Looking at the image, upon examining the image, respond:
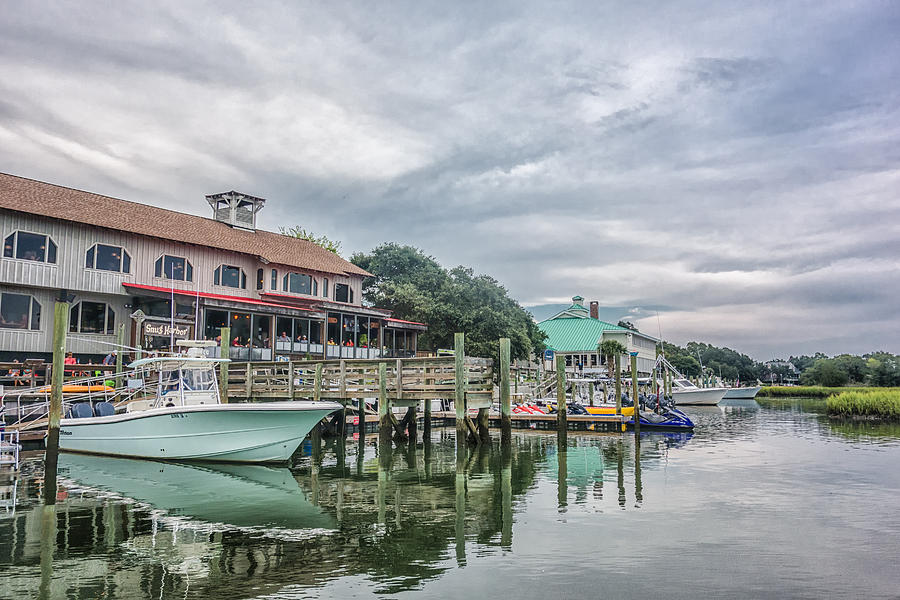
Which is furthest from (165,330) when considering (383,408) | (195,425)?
(383,408)

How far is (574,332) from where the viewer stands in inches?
2813

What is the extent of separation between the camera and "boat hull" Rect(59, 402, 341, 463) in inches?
752

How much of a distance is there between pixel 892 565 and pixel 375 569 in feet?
24.6

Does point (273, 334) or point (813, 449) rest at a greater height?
point (273, 334)

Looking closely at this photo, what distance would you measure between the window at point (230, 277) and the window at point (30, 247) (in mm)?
8659

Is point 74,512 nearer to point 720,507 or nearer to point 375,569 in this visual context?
point 375,569

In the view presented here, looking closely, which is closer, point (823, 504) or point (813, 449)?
point (823, 504)

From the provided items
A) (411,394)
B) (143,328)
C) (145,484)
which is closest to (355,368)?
(411,394)

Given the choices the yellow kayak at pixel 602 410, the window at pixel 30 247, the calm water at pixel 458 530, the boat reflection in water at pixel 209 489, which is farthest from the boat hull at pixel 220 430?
the yellow kayak at pixel 602 410

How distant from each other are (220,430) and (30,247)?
672 inches

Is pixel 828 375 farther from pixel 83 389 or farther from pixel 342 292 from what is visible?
pixel 83 389

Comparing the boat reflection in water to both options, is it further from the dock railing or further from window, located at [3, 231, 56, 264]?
window, located at [3, 231, 56, 264]

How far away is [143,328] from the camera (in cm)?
3172

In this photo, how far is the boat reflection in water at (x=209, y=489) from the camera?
1279 cm
